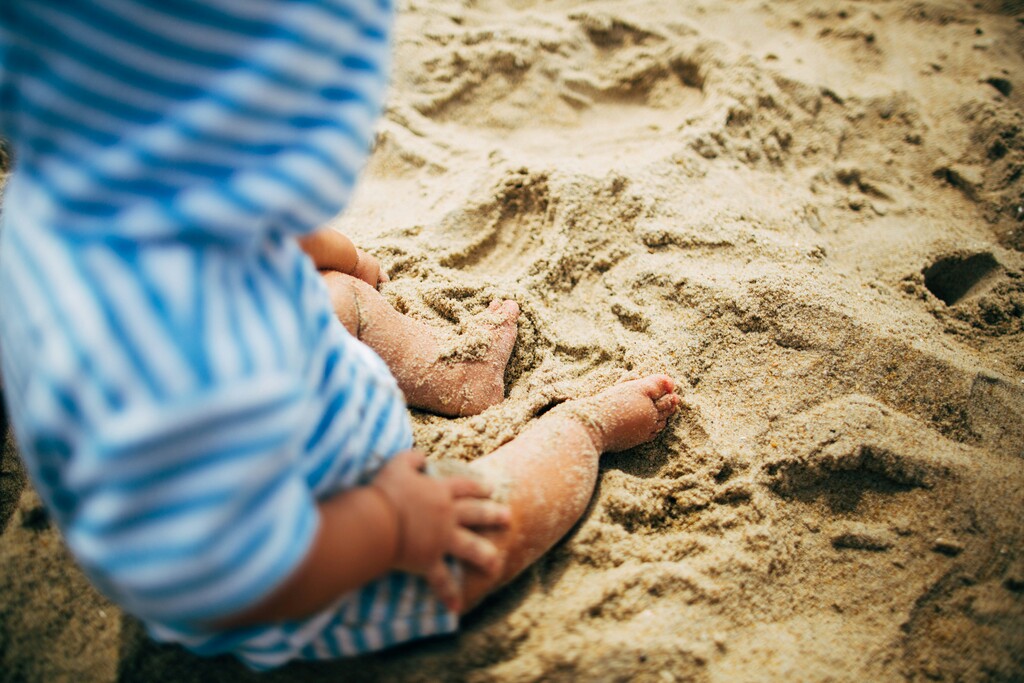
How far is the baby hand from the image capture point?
31.6 inches

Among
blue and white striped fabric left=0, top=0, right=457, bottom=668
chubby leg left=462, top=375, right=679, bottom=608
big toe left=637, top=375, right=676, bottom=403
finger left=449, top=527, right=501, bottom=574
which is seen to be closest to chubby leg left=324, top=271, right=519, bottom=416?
chubby leg left=462, top=375, right=679, bottom=608

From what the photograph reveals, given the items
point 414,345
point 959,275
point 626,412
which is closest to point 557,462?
point 626,412

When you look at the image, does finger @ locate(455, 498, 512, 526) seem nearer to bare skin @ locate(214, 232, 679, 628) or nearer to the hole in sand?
bare skin @ locate(214, 232, 679, 628)

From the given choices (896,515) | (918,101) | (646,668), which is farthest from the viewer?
(918,101)

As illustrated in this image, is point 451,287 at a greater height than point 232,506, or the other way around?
point 232,506

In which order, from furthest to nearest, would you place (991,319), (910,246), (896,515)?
(910,246) → (991,319) → (896,515)

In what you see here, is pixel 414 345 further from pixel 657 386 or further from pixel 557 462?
pixel 657 386

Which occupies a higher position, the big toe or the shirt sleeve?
the shirt sleeve

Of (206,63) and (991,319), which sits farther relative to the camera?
(991,319)

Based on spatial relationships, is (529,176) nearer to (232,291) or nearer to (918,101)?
(232,291)

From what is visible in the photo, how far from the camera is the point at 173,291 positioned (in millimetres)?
579

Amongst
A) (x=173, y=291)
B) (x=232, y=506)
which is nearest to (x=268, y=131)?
(x=173, y=291)

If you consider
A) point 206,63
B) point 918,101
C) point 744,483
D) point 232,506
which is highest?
point 918,101

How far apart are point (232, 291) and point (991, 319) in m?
1.73
